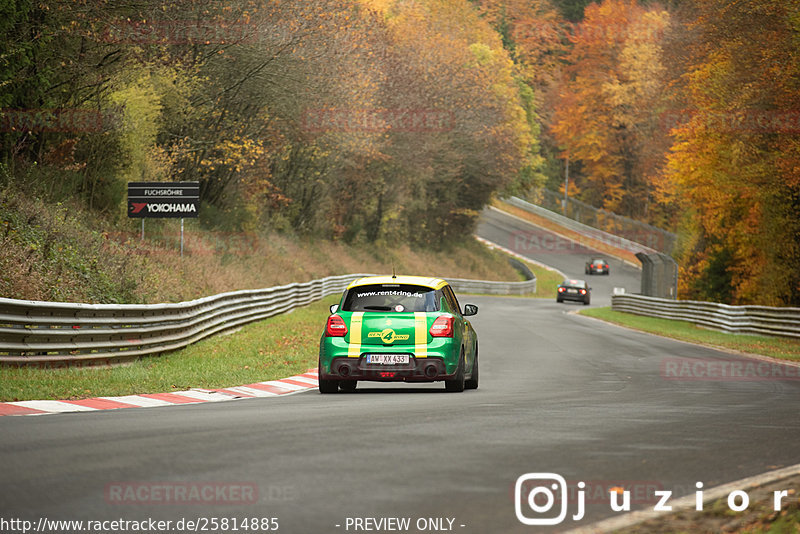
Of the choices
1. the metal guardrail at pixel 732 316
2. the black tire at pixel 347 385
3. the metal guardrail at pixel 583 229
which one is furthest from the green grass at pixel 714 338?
the metal guardrail at pixel 583 229

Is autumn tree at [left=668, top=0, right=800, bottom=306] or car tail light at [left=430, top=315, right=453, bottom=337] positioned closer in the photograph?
car tail light at [left=430, top=315, right=453, bottom=337]

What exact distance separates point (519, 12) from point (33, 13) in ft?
309

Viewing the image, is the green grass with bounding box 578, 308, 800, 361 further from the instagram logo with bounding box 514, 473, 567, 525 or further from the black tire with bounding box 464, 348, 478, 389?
the instagram logo with bounding box 514, 473, 567, 525

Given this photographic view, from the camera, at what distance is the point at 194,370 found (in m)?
17.3

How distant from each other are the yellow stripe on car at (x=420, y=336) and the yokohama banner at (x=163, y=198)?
14170 millimetres

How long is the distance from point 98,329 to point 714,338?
70.6ft

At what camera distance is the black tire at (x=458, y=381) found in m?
14.6

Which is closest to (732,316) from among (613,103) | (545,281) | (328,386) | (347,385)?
(347,385)

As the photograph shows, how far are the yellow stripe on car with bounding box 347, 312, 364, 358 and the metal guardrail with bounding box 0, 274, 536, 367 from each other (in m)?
4.50

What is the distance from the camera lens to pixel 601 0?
116750 mm

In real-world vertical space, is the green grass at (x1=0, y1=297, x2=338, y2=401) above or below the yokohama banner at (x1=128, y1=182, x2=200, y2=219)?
below

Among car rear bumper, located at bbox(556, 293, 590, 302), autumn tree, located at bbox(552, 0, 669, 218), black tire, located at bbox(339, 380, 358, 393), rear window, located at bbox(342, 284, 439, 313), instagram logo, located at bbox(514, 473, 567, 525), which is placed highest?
autumn tree, located at bbox(552, 0, 669, 218)

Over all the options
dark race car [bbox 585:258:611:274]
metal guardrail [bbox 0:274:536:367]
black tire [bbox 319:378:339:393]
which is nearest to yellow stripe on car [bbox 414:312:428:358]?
black tire [bbox 319:378:339:393]

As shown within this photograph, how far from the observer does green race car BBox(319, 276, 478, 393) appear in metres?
14.2
